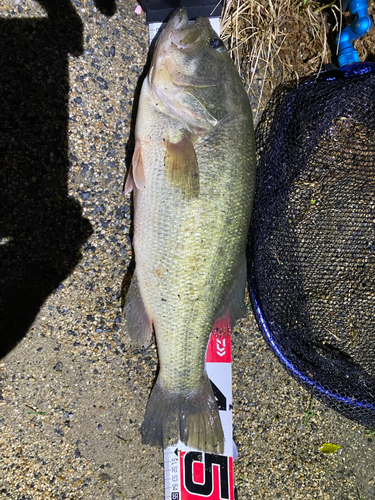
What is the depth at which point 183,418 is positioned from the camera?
1854 millimetres

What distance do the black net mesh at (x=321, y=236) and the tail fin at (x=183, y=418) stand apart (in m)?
0.59

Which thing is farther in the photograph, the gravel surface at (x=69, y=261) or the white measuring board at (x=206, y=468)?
the white measuring board at (x=206, y=468)

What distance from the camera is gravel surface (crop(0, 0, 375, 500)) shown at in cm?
180

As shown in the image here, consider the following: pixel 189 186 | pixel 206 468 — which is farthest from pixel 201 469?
pixel 189 186

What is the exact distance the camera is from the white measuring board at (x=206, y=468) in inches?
77.0

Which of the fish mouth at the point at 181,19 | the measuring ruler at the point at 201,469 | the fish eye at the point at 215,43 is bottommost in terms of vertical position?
the measuring ruler at the point at 201,469

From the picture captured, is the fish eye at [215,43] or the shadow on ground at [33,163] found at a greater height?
the fish eye at [215,43]

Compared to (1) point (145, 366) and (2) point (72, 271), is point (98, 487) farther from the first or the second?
(2) point (72, 271)

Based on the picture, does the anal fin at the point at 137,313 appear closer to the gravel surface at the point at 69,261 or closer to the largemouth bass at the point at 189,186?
the largemouth bass at the point at 189,186

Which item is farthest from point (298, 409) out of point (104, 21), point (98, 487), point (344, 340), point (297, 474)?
point (104, 21)

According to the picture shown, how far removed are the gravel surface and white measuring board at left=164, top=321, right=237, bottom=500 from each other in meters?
0.10

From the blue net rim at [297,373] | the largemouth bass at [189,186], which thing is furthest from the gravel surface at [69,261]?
the blue net rim at [297,373]

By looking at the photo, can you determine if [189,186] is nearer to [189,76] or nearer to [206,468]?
[189,76]

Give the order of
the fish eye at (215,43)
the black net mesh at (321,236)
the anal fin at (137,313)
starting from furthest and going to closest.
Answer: the black net mesh at (321,236)
the anal fin at (137,313)
the fish eye at (215,43)
